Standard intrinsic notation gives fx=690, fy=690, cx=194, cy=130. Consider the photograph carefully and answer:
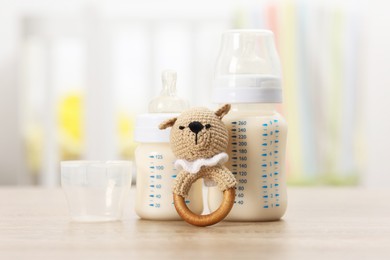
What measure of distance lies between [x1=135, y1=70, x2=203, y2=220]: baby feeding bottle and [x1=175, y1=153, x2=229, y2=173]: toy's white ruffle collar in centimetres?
5

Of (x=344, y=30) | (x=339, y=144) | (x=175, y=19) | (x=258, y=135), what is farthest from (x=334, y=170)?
(x=258, y=135)

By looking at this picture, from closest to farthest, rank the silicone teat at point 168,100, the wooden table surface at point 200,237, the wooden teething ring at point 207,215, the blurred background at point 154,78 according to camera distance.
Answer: the wooden table surface at point 200,237 → the wooden teething ring at point 207,215 → the silicone teat at point 168,100 → the blurred background at point 154,78

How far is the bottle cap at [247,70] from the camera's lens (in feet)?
2.55

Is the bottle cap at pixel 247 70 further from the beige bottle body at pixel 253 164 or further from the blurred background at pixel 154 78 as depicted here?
the blurred background at pixel 154 78

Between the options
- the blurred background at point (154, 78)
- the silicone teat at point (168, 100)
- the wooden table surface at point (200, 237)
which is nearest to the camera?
the wooden table surface at point (200, 237)

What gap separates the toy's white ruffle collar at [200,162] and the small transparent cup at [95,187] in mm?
87

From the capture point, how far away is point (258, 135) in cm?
78

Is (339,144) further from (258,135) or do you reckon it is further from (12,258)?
(12,258)

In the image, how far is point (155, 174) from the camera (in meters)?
0.79

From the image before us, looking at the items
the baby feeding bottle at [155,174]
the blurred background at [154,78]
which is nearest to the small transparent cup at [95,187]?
the baby feeding bottle at [155,174]

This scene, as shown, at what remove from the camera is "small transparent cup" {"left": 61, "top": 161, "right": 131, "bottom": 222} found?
772mm

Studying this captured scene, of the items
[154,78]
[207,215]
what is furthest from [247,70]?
[154,78]

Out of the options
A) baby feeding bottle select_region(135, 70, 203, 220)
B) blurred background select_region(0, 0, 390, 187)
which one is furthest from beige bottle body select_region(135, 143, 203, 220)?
blurred background select_region(0, 0, 390, 187)

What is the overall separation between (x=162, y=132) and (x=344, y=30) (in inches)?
77.5
